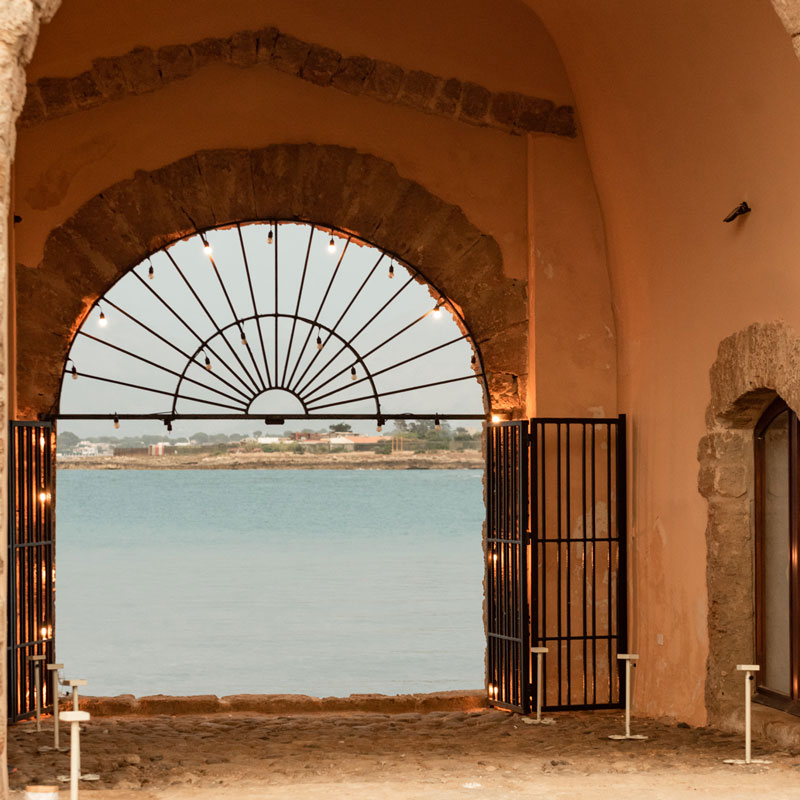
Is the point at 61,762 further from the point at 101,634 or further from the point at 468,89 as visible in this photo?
the point at 101,634

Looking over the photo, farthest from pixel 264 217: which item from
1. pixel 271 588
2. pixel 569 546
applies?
pixel 271 588

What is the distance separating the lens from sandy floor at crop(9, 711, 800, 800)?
503 cm

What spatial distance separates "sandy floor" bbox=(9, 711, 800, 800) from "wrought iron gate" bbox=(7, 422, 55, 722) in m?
0.46

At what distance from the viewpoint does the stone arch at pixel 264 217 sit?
8188 millimetres

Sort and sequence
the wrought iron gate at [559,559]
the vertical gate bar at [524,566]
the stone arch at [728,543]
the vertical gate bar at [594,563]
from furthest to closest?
1. the vertical gate bar at [594,563]
2. the wrought iron gate at [559,559]
3. the vertical gate bar at [524,566]
4. the stone arch at [728,543]

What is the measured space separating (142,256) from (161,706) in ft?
10.4

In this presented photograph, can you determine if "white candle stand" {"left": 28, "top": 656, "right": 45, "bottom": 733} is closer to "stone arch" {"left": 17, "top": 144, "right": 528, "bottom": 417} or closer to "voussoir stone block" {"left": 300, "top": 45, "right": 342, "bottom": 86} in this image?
"stone arch" {"left": 17, "top": 144, "right": 528, "bottom": 417}

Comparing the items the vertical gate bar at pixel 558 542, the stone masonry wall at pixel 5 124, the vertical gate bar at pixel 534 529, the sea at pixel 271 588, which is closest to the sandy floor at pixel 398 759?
the vertical gate bar at pixel 558 542

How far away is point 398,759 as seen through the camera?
6.20 meters

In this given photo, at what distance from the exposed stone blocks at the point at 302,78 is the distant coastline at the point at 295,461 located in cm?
1525

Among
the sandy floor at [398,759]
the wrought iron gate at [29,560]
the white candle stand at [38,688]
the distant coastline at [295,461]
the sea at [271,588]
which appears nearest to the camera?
the sandy floor at [398,759]

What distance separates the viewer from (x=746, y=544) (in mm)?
6902

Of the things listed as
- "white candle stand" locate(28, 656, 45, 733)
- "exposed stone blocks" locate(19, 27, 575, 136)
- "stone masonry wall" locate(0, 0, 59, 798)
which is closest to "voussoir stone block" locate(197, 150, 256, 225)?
"exposed stone blocks" locate(19, 27, 575, 136)

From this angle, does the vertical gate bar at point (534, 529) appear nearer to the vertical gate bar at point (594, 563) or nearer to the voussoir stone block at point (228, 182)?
the vertical gate bar at point (594, 563)
